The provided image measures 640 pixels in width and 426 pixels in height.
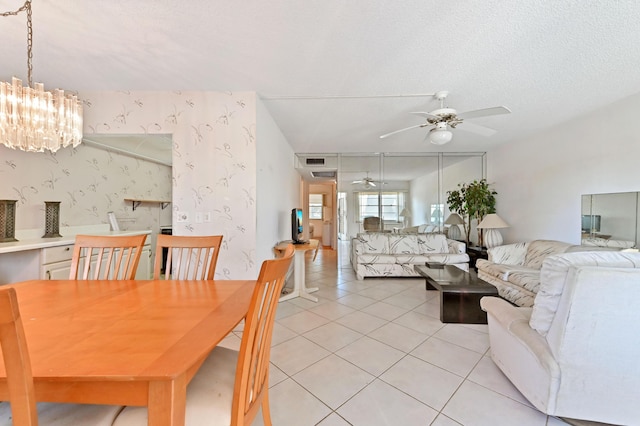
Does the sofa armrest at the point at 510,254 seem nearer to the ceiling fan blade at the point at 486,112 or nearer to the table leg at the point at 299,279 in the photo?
the ceiling fan blade at the point at 486,112

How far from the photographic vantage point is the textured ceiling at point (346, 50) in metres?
1.56

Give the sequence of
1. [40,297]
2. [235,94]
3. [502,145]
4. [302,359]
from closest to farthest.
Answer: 1. [40,297]
2. [302,359]
3. [235,94]
4. [502,145]

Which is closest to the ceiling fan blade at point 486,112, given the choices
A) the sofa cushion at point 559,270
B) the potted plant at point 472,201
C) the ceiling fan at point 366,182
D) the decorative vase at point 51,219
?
the sofa cushion at point 559,270

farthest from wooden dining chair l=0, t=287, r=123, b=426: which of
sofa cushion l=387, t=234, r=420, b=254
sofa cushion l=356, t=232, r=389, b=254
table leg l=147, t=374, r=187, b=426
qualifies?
sofa cushion l=387, t=234, r=420, b=254

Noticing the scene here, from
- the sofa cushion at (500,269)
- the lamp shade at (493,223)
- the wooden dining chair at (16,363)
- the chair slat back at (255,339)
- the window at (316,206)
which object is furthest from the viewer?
the window at (316,206)

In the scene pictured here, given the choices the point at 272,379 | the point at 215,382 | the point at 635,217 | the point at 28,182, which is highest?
the point at 28,182

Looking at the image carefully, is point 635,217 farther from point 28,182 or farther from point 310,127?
point 28,182

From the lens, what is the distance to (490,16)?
1589 mm

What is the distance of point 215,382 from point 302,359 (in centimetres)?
109

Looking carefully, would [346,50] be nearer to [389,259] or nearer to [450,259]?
[389,259]

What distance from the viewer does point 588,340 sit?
119 cm

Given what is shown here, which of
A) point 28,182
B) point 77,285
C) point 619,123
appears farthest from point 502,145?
point 28,182

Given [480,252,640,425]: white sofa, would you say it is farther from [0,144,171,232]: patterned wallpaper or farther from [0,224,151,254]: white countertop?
[0,144,171,232]: patterned wallpaper

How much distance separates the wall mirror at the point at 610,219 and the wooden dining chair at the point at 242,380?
3.93m
